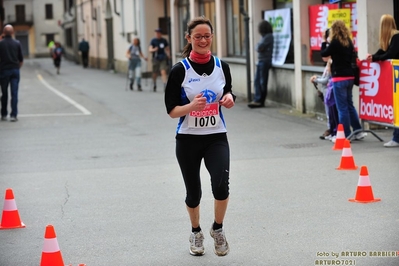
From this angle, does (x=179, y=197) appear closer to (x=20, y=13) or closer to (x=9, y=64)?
(x=9, y=64)

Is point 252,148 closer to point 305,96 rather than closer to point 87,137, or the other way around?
point 87,137

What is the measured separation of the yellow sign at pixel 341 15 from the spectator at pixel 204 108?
992cm

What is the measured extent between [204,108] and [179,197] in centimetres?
304

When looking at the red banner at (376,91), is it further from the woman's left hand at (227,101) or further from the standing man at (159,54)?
the standing man at (159,54)

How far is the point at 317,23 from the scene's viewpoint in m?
17.9

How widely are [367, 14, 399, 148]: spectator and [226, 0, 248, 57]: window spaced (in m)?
11.1

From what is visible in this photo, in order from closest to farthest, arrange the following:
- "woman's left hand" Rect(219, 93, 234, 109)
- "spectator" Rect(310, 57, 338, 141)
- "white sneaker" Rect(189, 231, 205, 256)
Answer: "woman's left hand" Rect(219, 93, 234, 109)
"white sneaker" Rect(189, 231, 205, 256)
"spectator" Rect(310, 57, 338, 141)

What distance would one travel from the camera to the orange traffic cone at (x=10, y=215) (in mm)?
7875

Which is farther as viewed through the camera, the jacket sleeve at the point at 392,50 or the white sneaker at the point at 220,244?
the jacket sleeve at the point at 392,50

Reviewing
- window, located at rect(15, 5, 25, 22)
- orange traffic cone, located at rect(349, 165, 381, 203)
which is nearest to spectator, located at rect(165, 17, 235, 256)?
orange traffic cone, located at rect(349, 165, 381, 203)

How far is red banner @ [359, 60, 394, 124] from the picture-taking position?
41.8 ft

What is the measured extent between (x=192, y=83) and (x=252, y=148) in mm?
6998

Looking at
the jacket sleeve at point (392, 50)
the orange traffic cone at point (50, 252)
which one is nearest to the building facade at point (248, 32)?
the jacket sleeve at point (392, 50)

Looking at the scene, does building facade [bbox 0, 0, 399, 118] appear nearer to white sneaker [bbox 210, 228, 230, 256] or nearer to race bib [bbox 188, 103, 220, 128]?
race bib [bbox 188, 103, 220, 128]
